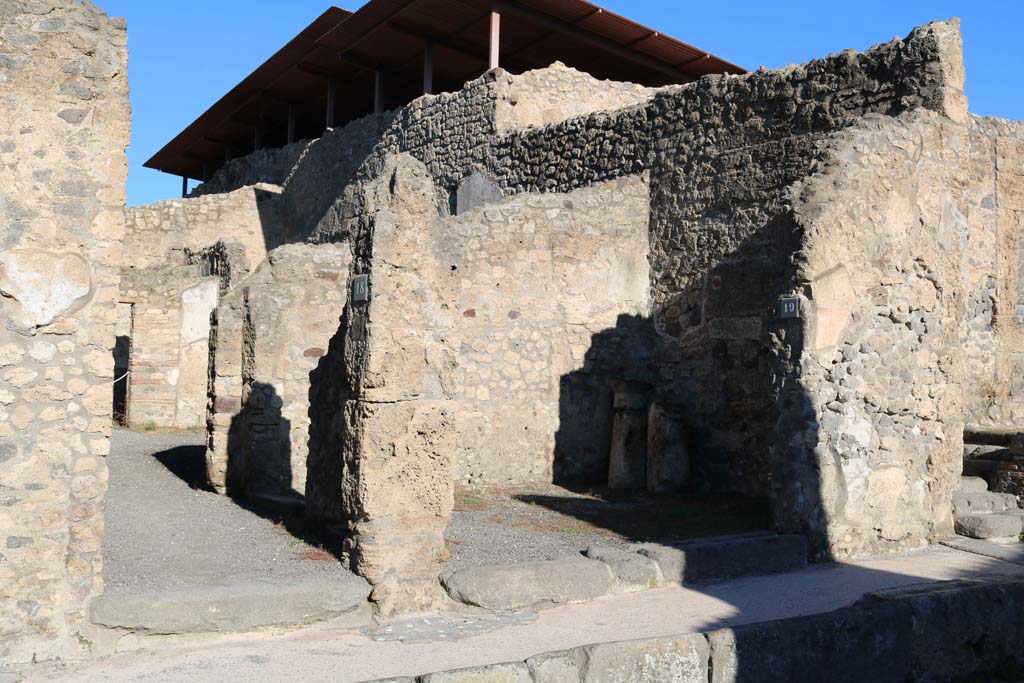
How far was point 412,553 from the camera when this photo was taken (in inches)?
213

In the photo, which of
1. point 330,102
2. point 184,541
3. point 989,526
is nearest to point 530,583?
point 184,541

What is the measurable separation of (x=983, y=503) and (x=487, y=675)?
6.20 metres

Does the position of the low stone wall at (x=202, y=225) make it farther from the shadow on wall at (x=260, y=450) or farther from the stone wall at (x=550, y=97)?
the shadow on wall at (x=260, y=450)

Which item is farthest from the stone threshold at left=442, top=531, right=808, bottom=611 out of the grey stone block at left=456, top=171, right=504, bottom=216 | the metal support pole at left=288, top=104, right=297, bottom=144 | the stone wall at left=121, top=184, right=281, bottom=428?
the metal support pole at left=288, top=104, right=297, bottom=144

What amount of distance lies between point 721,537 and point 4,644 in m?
4.38

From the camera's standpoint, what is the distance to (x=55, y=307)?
443 centimetres

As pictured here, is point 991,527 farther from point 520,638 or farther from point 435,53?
point 435,53

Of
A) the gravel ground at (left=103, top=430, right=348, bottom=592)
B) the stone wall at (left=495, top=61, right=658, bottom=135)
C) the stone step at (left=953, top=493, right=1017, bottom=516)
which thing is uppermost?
the stone wall at (left=495, top=61, right=658, bottom=135)

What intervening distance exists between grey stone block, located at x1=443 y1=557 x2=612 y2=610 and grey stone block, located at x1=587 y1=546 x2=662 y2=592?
0.09 metres

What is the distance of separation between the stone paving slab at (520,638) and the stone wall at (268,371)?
3.69 metres

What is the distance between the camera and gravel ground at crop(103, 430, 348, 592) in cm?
519

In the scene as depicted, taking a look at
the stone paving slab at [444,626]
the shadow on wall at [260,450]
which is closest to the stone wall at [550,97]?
the shadow on wall at [260,450]

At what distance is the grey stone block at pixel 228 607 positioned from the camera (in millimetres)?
4512

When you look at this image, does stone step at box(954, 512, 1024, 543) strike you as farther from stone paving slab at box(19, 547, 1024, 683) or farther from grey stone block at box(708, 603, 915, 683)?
grey stone block at box(708, 603, 915, 683)
